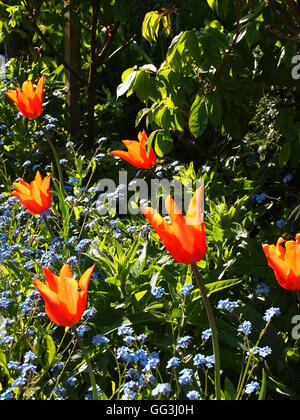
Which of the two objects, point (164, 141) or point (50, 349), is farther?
point (164, 141)

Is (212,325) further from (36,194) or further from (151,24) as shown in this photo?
(151,24)

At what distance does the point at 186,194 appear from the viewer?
11.0 feet

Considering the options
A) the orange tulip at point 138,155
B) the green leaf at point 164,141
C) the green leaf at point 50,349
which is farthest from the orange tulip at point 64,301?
the green leaf at point 164,141

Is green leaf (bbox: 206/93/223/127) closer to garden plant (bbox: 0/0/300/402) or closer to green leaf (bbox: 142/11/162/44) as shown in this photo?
garden plant (bbox: 0/0/300/402)

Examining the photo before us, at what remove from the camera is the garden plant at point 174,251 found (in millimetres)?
2174

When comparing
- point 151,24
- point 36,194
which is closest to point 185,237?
point 36,194

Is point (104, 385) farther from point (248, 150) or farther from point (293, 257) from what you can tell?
point (248, 150)

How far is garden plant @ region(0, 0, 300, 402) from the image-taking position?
217cm

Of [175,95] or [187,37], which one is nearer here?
[187,37]

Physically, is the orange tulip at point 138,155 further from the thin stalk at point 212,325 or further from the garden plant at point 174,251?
the thin stalk at point 212,325

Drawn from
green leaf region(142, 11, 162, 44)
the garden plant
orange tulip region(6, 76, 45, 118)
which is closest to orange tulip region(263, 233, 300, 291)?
the garden plant

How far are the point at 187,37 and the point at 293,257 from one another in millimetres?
1273

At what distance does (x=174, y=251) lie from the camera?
190cm
